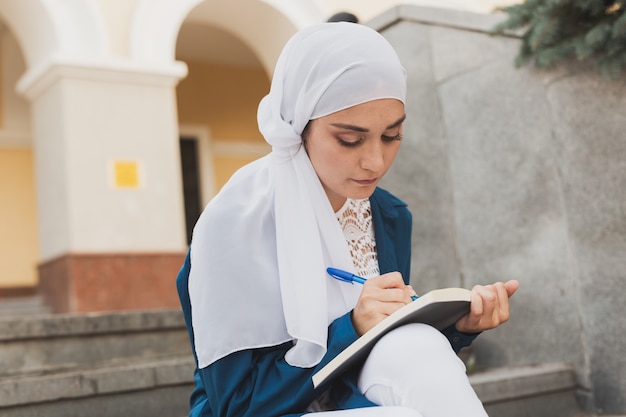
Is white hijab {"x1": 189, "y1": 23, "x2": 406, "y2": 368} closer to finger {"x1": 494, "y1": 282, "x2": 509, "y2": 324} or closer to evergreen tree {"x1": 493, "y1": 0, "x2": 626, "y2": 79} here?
finger {"x1": 494, "y1": 282, "x2": 509, "y2": 324}

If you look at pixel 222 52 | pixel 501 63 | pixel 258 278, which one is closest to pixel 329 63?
pixel 258 278

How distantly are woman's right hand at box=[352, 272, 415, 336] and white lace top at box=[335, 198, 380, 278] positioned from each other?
0.79ft

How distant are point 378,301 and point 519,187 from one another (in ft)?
6.76

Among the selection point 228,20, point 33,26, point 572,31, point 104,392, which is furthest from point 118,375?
point 228,20

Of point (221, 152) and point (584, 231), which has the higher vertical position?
point (221, 152)

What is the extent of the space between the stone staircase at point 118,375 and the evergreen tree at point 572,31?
1253 mm

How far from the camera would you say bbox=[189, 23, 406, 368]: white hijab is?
1600 millimetres

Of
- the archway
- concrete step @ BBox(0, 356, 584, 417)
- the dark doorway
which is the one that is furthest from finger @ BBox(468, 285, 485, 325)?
the dark doorway

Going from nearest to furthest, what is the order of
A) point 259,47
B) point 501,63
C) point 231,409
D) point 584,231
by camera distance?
1. point 231,409
2. point 584,231
3. point 501,63
4. point 259,47

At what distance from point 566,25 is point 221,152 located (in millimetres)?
8079

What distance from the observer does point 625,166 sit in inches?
118

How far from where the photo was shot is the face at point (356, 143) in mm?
1636

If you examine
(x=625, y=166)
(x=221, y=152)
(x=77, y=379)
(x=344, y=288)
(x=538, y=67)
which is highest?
(x=221, y=152)

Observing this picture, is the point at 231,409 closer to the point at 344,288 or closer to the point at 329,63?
the point at 344,288
